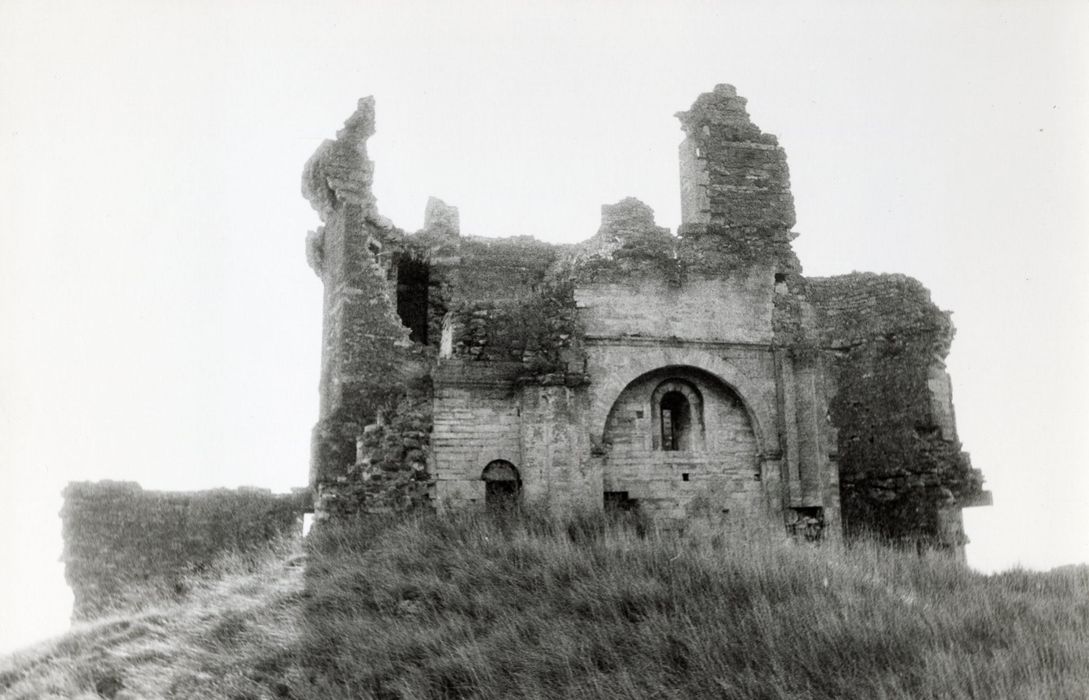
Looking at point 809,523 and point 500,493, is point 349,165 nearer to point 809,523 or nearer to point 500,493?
point 500,493

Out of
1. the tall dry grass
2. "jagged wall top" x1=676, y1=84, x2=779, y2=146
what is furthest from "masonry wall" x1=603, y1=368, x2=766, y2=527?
"jagged wall top" x1=676, y1=84, x2=779, y2=146

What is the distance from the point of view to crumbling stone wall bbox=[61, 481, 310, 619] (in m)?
14.4

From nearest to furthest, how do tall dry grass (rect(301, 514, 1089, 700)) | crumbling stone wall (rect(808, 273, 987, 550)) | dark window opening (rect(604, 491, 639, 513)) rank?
tall dry grass (rect(301, 514, 1089, 700)), dark window opening (rect(604, 491, 639, 513)), crumbling stone wall (rect(808, 273, 987, 550))

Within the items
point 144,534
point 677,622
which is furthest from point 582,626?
point 144,534

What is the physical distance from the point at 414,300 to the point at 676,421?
16.4 ft

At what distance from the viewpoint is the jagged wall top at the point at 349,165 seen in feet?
53.9

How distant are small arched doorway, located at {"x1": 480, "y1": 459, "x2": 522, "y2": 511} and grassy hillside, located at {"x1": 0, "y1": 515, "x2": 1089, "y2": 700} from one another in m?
0.83

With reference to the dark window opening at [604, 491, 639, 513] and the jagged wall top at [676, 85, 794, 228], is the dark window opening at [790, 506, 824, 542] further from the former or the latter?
the jagged wall top at [676, 85, 794, 228]

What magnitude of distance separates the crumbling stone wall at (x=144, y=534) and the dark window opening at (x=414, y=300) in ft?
12.7

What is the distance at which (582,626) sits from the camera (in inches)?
369

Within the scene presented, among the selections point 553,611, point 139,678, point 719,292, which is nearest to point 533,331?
point 719,292

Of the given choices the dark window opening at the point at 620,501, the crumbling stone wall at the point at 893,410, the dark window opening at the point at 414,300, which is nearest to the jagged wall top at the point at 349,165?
the dark window opening at the point at 414,300

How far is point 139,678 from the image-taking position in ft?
35.4

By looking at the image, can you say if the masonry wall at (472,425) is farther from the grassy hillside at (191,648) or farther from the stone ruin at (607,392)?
the grassy hillside at (191,648)
